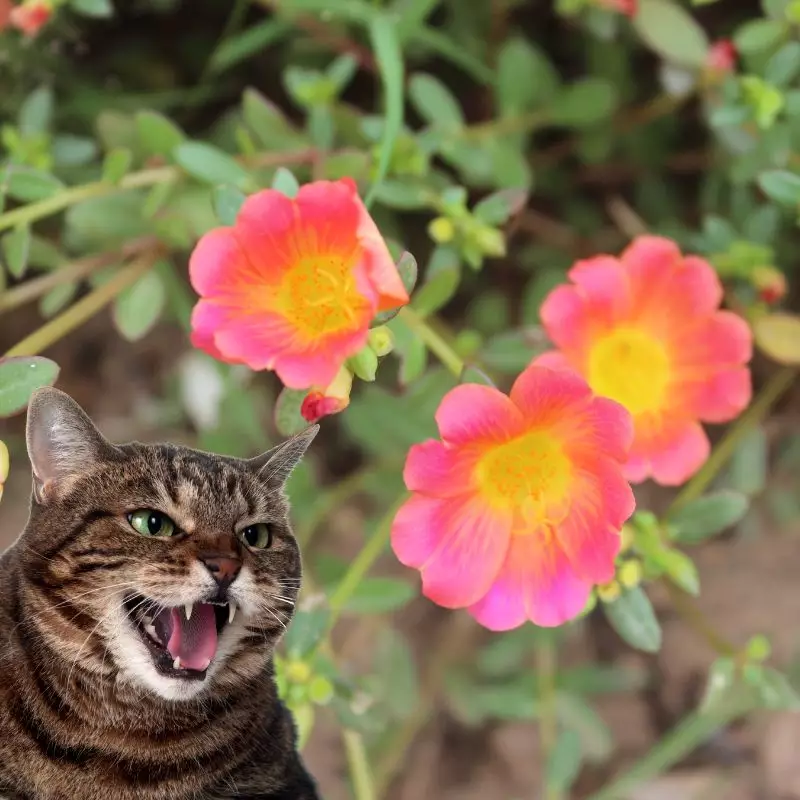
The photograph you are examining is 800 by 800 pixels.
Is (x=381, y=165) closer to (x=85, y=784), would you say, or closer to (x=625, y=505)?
(x=625, y=505)

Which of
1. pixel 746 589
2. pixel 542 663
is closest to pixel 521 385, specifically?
pixel 542 663

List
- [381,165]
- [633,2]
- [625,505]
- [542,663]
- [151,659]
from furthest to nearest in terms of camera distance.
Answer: [542,663], [633,2], [381,165], [625,505], [151,659]

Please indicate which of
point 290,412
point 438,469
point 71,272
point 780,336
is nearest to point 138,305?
point 71,272

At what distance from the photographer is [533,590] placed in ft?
2.60

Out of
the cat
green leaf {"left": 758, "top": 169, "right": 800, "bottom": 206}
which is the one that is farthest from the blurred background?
the cat

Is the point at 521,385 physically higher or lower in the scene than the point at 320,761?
higher

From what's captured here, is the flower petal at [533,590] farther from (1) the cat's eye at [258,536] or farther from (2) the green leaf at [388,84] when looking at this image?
(2) the green leaf at [388,84]

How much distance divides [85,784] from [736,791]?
4.43 ft

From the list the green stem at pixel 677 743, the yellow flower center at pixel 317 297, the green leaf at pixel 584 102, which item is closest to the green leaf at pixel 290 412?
the yellow flower center at pixel 317 297

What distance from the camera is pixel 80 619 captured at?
65 cm

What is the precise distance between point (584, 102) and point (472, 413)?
28.7 inches

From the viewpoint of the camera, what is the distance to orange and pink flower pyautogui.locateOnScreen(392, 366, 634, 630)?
2.51 feet

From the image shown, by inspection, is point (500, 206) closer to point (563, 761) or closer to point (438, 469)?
point (438, 469)

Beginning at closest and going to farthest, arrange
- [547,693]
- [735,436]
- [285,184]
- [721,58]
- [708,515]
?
[285,184], [708,515], [721,58], [735,436], [547,693]
